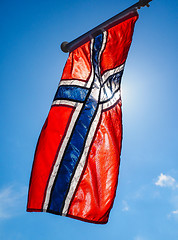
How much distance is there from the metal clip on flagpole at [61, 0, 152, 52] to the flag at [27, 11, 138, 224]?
0.09 meters

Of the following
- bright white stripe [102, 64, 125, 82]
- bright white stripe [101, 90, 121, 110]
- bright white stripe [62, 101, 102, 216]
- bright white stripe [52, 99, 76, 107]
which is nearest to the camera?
bright white stripe [62, 101, 102, 216]

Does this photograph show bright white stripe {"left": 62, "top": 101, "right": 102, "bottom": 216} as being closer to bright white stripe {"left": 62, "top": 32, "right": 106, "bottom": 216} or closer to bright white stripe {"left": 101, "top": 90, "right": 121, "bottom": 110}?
bright white stripe {"left": 62, "top": 32, "right": 106, "bottom": 216}

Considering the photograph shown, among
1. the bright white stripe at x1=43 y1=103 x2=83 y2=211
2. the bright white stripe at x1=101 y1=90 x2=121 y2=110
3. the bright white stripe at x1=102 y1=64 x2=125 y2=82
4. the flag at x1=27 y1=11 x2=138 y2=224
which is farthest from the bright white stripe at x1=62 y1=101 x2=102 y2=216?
the bright white stripe at x1=102 y1=64 x2=125 y2=82

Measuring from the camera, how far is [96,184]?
3846 millimetres

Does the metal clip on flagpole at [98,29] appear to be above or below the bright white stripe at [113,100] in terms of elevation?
above

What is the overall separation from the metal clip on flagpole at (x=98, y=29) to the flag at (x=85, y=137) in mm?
91

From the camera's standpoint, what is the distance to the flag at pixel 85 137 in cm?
373

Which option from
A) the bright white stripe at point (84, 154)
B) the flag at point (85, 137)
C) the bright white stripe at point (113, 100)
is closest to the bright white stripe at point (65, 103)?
the flag at point (85, 137)

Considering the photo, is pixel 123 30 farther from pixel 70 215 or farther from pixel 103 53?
pixel 70 215

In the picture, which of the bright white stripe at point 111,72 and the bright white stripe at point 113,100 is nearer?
the bright white stripe at point 113,100

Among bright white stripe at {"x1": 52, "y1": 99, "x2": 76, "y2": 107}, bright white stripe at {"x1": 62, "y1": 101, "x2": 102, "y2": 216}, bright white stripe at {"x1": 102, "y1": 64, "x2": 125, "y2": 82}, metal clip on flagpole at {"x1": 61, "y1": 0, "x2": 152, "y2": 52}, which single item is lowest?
bright white stripe at {"x1": 62, "y1": 101, "x2": 102, "y2": 216}

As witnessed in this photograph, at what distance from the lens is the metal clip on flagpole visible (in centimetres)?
419

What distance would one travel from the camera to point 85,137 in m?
4.03

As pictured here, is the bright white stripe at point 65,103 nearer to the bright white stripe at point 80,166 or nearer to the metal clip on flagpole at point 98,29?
the bright white stripe at point 80,166
